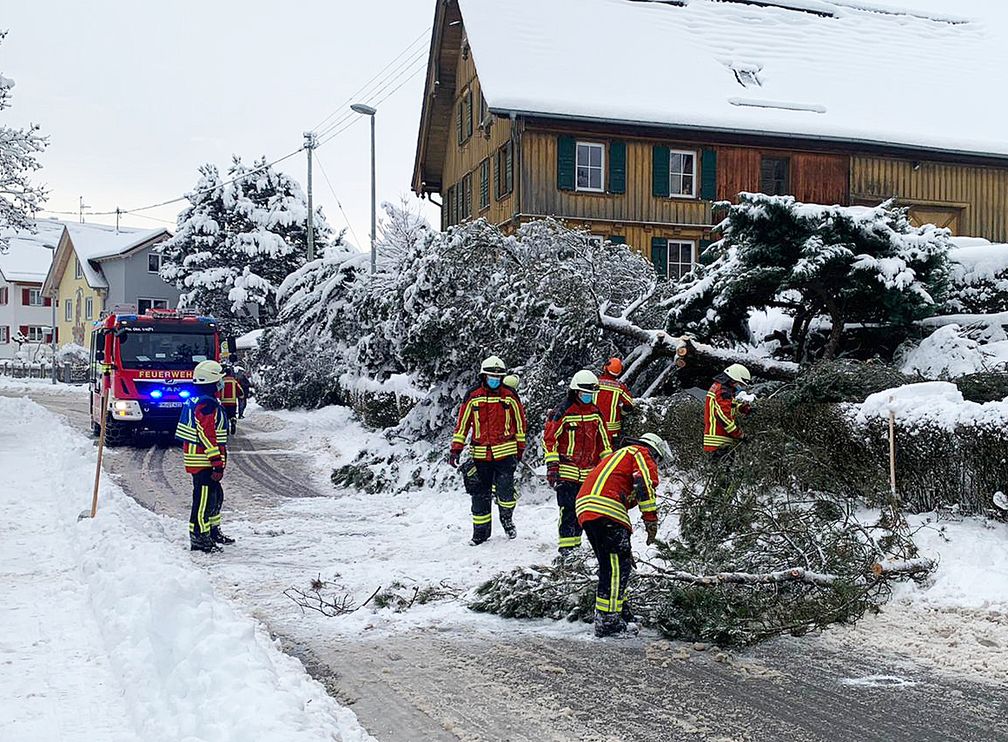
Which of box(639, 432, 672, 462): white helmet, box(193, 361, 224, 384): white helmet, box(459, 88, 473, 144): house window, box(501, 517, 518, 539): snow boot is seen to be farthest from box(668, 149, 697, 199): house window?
box(639, 432, 672, 462): white helmet

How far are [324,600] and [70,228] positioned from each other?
6374 centimetres

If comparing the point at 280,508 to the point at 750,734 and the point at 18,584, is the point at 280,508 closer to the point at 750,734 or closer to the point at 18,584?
the point at 18,584

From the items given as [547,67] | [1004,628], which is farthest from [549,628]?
[547,67]

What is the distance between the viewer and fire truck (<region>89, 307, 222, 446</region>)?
63.0 ft

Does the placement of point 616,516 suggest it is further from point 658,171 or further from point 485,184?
point 485,184

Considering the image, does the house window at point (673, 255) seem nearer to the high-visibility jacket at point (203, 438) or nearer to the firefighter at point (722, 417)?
the firefighter at point (722, 417)

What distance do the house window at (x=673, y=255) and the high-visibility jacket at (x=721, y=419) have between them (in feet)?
55.1

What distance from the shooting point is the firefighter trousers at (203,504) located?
10.3 m

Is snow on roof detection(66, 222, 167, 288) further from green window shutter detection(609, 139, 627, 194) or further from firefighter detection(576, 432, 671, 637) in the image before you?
firefighter detection(576, 432, 671, 637)

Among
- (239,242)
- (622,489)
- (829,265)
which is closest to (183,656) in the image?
(622,489)

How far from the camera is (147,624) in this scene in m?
6.50

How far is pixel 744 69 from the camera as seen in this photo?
2978 centimetres

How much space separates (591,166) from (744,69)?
6642 mm

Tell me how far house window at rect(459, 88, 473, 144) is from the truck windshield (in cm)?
1362
